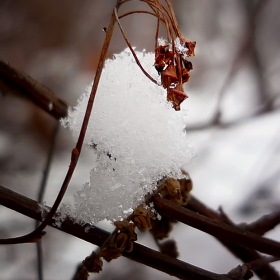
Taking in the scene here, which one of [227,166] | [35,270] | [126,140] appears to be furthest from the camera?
[227,166]

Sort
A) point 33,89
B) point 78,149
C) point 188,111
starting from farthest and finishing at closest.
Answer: point 188,111, point 33,89, point 78,149

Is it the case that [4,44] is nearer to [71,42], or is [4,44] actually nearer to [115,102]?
[71,42]

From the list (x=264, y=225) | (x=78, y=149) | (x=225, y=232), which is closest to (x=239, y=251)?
(x=264, y=225)

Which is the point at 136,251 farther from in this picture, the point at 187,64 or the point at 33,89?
the point at 33,89

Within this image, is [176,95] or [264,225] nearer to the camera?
[176,95]

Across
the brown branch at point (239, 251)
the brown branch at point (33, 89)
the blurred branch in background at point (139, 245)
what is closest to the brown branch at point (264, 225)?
the brown branch at point (239, 251)

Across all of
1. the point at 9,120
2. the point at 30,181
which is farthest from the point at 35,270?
the point at 9,120

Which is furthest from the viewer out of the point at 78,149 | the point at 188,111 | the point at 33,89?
the point at 188,111
